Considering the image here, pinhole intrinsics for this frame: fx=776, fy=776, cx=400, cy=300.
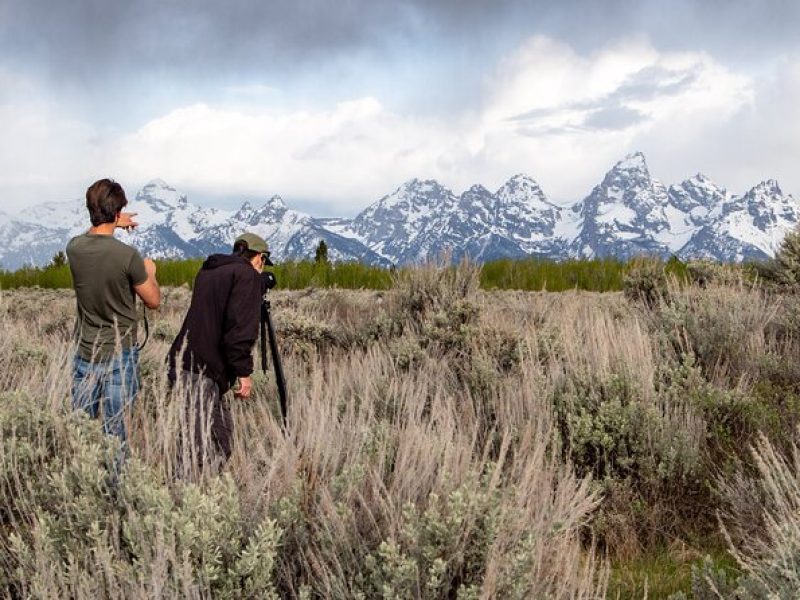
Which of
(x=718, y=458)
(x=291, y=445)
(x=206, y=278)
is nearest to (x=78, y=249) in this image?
(x=206, y=278)

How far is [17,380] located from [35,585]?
3.59 meters

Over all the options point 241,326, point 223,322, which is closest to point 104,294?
point 223,322

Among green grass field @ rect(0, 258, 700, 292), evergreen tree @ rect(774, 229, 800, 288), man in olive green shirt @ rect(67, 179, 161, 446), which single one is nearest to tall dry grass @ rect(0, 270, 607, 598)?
man in olive green shirt @ rect(67, 179, 161, 446)

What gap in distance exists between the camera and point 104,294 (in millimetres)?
4688

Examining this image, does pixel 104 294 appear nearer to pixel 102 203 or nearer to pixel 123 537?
pixel 102 203

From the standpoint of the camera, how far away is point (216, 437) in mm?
4770

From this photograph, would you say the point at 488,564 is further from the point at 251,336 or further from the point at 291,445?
the point at 251,336

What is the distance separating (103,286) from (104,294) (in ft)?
0.16

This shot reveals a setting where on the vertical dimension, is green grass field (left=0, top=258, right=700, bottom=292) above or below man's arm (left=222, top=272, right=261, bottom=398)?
below

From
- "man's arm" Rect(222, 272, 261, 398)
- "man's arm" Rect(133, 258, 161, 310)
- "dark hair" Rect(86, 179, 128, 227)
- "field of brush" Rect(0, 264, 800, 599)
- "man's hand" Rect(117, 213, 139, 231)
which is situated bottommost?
"field of brush" Rect(0, 264, 800, 599)

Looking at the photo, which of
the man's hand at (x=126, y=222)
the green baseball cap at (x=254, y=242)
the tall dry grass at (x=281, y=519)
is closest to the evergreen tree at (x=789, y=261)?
the tall dry grass at (x=281, y=519)

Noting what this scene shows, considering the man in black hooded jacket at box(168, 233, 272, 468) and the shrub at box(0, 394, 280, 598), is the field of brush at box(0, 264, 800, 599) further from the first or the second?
the man in black hooded jacket at box(168, 233, 272, 468)

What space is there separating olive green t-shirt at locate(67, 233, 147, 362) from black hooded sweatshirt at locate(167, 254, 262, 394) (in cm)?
38

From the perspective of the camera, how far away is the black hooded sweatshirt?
4879 mm
